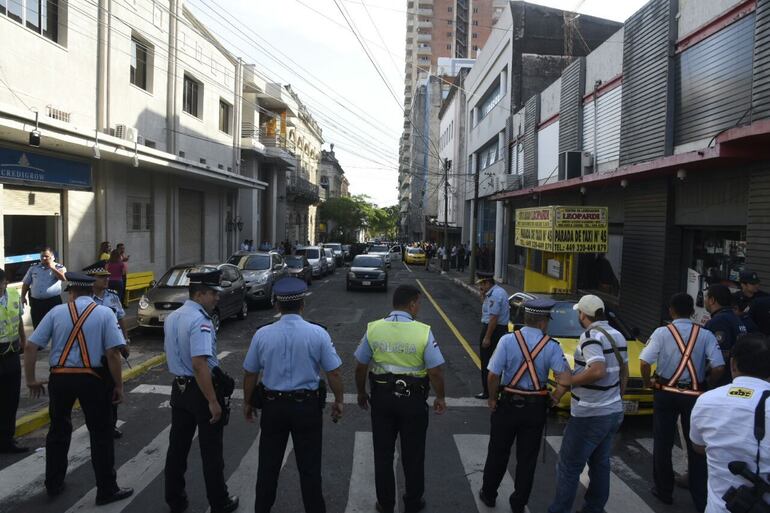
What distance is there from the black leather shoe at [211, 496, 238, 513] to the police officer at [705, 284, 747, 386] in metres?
4.39

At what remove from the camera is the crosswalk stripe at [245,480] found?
4777mm

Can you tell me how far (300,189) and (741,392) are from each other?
41.5m

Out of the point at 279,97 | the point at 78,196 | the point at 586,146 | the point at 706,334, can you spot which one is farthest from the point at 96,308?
the point at 279,97

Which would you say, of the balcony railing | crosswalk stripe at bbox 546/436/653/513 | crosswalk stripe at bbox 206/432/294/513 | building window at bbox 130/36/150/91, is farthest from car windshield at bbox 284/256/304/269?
crosswalk stripe at bbox 546/436/653/513

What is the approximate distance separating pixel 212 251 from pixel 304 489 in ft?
77.6

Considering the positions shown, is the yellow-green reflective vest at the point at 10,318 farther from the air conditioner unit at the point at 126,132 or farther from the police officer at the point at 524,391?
the air conditioner unit at the point at 126,132

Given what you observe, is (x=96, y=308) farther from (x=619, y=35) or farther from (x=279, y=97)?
(x=279, y=97)

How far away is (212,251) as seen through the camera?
2639 centimetres

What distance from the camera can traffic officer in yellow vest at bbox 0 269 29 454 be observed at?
5426mm

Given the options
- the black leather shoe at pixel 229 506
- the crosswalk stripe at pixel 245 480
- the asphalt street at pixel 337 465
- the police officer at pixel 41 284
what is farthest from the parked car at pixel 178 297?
the black leather shoe at pixel 229 506

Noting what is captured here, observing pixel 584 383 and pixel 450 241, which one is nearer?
pixel 584 383

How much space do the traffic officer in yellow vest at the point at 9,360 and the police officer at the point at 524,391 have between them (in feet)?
15.0

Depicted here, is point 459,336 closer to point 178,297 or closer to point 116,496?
point 178,297

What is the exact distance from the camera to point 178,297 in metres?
12.0
